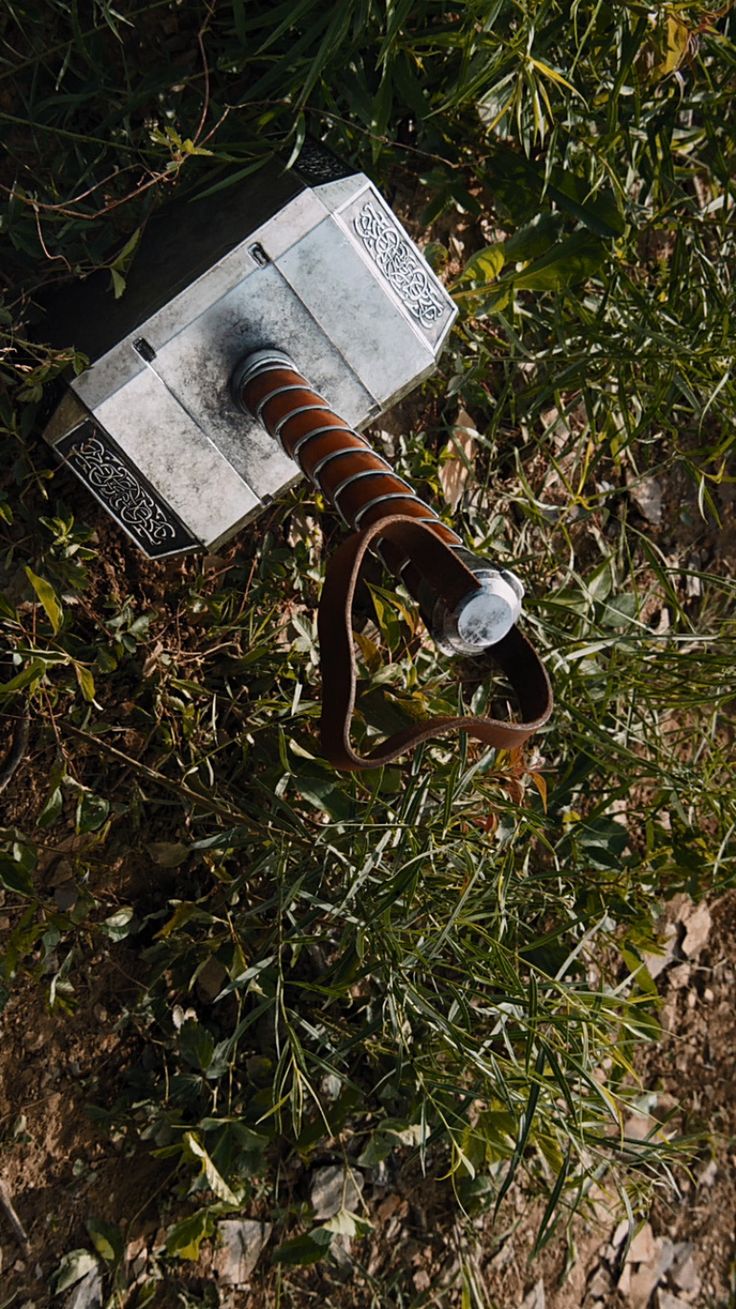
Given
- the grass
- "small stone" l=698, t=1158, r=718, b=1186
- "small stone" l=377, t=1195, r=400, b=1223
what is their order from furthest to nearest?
"small stone" l=698, t=1158, r=718, b=1186
"small stone" l=377, t=1195, r=400, b=1223
the grass

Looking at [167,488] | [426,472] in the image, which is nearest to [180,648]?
[167,488]

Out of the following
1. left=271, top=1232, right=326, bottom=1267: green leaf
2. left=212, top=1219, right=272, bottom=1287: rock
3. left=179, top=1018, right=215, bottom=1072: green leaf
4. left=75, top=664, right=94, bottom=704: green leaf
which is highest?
left=75, top=664, right=94, bottom=704: green leaf

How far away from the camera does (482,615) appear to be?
0.96m

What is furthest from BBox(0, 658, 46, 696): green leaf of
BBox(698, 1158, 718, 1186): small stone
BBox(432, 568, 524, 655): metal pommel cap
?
BBox(698, 1158, 718, 1186): small stone

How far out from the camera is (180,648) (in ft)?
5.01

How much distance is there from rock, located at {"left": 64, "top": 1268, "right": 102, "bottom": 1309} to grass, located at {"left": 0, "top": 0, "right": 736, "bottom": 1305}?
2 centimetres

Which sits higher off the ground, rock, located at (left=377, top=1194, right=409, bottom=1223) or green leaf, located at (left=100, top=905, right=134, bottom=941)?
green leaf, located at (left=100, top=905, right=134, bottom=941)

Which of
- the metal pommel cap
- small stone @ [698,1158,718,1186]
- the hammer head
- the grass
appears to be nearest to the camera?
the metal pommel cap

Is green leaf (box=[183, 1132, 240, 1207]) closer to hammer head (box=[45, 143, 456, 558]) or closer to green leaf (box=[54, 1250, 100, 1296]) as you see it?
green leaf (box=[54, 1250, 100, 1296])

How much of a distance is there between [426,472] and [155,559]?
17.7 inches

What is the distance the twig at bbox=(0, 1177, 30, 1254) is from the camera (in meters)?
1.43

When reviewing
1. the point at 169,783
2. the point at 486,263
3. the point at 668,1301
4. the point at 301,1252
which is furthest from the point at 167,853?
the point at 668,1301

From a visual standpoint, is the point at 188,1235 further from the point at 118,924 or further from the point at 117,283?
the point at 117,283

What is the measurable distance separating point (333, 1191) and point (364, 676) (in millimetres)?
713
